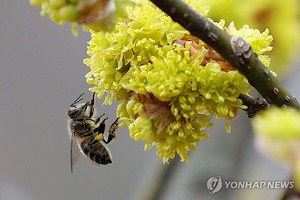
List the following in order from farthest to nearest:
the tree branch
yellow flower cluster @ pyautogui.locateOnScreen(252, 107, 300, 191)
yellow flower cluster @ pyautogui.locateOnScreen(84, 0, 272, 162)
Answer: yellow flower cluster @ pyautogui.locateOnScreen(84, 0, 272, 162)
the tree branch
yellow flower cluster @ pyautogui.locateOnScreen(252, 107, 300, 191)

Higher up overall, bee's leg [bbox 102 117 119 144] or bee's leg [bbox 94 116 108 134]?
bee's leg [bbox 102 117 119 144]

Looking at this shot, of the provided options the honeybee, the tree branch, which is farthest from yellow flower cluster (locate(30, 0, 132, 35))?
the honeybee

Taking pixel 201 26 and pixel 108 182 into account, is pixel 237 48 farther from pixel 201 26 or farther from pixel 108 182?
pixel 108 182

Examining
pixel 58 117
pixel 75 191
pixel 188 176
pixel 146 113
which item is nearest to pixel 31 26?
pixel 58 117

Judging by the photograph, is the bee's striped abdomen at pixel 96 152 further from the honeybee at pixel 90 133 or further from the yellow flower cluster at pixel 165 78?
the yellow flower cluster at pixel 165 78

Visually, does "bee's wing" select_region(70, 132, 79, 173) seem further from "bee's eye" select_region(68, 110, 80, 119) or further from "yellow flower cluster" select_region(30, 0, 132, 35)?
"yellow flower cluster" select_region(30, 0, 132, 35)

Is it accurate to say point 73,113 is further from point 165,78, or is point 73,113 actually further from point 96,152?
point 165,78
